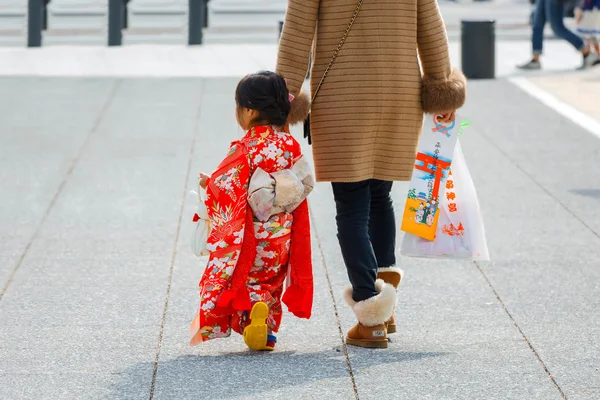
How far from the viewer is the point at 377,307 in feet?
15.3

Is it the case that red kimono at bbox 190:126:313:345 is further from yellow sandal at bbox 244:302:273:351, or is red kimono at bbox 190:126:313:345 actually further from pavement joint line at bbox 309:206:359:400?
pavement joint line at bbox 309:206:359:400

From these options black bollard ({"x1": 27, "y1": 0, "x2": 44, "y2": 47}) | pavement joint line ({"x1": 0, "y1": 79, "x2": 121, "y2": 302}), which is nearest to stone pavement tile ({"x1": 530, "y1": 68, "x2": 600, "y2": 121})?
pavement joint line ({"x1": 0, "y1": 79, "x2": 121, "y2": 302})

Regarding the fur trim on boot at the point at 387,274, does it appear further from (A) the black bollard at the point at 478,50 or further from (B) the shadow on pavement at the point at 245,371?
(A) the black bollard at the point at 478,50

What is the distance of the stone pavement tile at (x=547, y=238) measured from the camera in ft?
15.5

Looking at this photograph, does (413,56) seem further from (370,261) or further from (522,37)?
(522,37)

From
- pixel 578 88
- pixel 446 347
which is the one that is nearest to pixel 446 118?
pixel 446 347

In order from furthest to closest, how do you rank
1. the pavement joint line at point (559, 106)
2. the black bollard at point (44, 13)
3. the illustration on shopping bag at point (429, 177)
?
1. the black bollard at point (44, 13)
2. the pavement joint line at point (559, 106)
3. the illustration on shopping bag at point (429, 177)

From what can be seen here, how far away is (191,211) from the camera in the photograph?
7363 millimetres

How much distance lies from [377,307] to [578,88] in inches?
344

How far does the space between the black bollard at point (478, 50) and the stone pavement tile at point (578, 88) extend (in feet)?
1.67

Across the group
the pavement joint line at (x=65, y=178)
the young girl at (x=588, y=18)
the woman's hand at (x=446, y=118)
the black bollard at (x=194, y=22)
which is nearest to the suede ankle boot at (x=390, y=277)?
the woman's hand at (x=446, y=118)

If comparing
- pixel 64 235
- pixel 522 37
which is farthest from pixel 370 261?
pixel 522 37

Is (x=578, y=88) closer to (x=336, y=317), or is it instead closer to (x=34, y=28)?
(x=34, y=28)

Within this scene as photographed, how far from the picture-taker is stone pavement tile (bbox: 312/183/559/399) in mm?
4180
